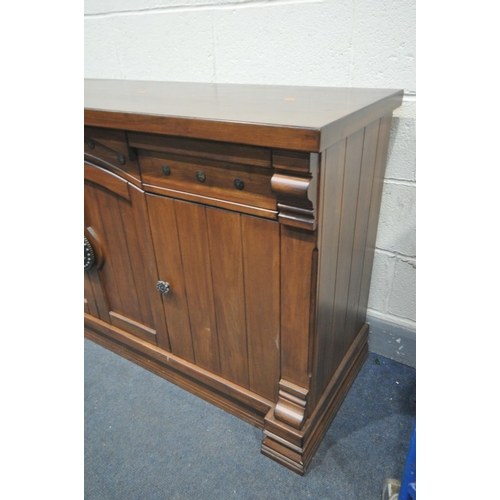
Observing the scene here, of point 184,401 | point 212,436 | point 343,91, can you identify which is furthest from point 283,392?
point 343,91

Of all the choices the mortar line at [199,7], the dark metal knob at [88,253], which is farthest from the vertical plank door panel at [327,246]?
the dark metal knob at [88,253]

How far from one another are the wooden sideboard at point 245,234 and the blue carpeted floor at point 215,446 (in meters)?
0.05

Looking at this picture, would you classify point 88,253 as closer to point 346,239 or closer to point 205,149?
point 205,149

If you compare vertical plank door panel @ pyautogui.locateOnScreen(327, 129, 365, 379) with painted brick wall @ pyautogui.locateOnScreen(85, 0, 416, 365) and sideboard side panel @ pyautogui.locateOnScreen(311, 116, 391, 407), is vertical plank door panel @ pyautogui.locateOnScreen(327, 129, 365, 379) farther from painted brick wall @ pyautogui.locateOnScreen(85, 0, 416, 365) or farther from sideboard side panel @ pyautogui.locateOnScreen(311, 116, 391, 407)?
painted brick wall @ pyautogui.locateOnScreen(85, 0, 416, 365)

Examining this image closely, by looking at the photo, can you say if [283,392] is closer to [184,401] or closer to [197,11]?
[184,401]

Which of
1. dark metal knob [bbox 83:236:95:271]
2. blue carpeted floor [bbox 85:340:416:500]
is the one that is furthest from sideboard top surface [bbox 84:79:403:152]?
blue carpeted floor [bbox 85:340:416:500]

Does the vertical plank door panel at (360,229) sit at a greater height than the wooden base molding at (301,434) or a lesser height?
greater

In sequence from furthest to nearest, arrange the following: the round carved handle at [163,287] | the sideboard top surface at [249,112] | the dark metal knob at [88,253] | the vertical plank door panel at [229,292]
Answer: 1. the dark metal knob at [88,253]
2. the round carved handle at [163,287]
3. the vertical plank door panel at [229,292]
4. the sideboard top surface at [249,112]

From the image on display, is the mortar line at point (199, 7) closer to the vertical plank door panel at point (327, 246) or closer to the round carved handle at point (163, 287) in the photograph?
the vertical plank door panel at point (327, 246)

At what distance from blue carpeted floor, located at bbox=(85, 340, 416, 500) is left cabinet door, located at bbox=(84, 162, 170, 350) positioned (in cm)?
21

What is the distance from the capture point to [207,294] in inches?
42.4

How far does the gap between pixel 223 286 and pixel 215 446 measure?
488 mm

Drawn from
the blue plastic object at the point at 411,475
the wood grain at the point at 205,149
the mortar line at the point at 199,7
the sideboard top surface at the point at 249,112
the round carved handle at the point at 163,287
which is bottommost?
the blue plastic object at the point at 411,475

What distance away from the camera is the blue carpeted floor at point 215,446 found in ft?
3.43
